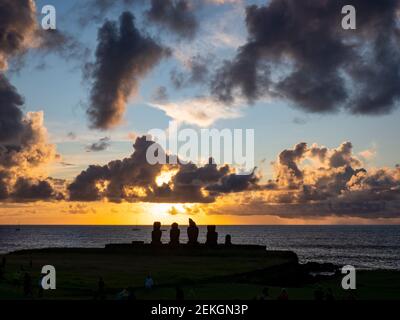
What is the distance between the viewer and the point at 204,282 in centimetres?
5091

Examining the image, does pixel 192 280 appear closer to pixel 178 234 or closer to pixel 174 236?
pixel 174 236

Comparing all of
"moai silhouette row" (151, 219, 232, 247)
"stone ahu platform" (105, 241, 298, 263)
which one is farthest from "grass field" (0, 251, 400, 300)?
"moai silhouette row" (151, 219, 232, 247)

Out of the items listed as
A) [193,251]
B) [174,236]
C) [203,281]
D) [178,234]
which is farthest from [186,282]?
[178,234]

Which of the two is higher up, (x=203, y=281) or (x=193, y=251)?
(x=203, y=281)

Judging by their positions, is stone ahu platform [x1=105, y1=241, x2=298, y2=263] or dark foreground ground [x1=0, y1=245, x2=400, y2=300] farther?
stone ahu platform [x1=105, y1=241, x2=298, y2=263]

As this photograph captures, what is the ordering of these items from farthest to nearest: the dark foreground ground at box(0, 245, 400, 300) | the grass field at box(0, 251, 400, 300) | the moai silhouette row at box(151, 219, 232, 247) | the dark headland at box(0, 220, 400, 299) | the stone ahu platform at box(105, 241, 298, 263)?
the moai silhouette row at box(151, 219, 232, 247), the stone ahu platform at box(105, 241, 298, 263), the dark foreground ground at box(0, 245, 400, 300), the grass field at box(0, 251, 400, 300), the dark headland at box(0, 220, 400, 299)

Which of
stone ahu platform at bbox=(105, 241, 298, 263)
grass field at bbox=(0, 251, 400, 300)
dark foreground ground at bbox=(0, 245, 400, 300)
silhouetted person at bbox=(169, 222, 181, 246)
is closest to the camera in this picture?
grass field at bbox=(0, 251, 400, 300)

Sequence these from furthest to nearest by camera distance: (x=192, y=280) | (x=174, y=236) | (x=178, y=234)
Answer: (x=178, y=234) → (x=174, y=236) → (x=192, y=280)

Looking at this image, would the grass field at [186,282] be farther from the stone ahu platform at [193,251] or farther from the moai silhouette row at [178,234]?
the moai silhouette row at [178,234]

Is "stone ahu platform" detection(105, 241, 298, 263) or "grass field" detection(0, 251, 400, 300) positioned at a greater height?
"grass field" detection(0, 251, 400, 300)

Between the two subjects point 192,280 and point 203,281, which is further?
point 192,280

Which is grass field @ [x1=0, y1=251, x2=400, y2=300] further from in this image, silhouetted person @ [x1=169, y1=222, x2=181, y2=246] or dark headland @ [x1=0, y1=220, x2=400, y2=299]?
silhouetted person @ [x1=169, y1=222, x2=181, y2=246]

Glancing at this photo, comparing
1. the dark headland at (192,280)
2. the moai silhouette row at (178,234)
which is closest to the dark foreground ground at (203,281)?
the dark headland at (192,280)
